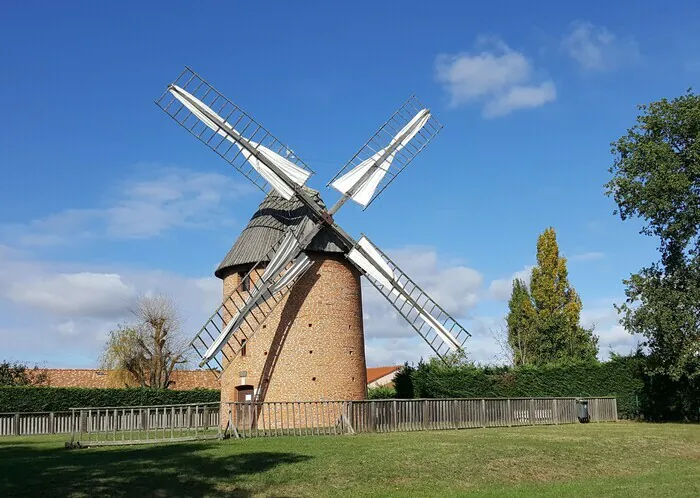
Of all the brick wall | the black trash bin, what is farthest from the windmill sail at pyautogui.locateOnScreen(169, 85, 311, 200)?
the brick wall

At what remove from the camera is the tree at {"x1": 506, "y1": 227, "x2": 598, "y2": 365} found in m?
49.0

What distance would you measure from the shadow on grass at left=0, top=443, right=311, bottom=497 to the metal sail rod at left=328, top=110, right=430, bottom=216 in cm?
1132

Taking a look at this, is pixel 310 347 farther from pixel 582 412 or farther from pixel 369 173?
pixel 582 412

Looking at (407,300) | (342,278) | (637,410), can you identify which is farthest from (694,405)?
(342,278)

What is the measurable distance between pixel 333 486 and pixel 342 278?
13.8 m

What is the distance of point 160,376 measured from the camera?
49594 mm

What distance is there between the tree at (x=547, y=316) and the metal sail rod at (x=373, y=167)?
25440mm

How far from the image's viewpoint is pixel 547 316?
4981cm

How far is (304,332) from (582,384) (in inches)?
568

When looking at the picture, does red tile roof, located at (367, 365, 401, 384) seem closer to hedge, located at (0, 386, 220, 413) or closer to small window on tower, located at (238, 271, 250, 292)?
hedge, located at (0, 386, 220, 413)

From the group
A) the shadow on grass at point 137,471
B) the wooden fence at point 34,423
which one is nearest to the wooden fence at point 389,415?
the shadow on grass at point 137,471

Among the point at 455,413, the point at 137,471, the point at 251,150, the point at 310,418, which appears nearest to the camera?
the point at 137,471

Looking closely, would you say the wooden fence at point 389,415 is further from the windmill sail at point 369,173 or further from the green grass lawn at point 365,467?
the windmill sail at point 369,173

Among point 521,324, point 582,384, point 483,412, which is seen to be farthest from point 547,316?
point 483,412
